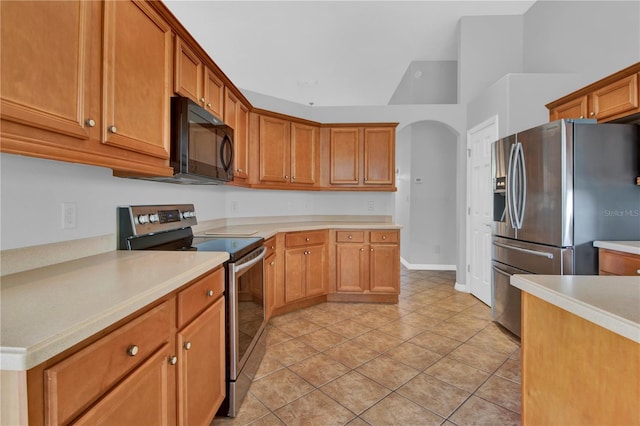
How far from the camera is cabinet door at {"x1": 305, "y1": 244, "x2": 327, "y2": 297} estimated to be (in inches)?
130

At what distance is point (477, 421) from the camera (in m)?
1.62

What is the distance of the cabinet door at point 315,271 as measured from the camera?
10.8 ft

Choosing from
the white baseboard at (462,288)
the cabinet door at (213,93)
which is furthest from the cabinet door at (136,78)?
the white baseboard at (462,288)

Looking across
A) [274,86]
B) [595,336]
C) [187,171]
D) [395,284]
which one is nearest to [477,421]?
[595,336]

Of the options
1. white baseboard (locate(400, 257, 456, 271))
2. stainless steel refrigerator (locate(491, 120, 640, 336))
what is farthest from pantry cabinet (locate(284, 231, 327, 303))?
white baseboard (locate(400, 257, 456, 271))

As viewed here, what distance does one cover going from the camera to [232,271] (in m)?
1.63

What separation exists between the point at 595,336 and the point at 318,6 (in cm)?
389

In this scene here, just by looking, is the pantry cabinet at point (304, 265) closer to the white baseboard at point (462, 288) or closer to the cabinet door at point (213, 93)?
the cabinet door at point (213, 93)

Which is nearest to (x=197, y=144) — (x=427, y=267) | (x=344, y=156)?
(x=344, y=156)

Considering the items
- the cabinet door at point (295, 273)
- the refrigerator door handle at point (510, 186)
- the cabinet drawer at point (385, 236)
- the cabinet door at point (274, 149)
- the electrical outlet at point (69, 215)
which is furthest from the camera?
the cabinet drawer at point (385, 236)

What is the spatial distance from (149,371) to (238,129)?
2223 mm

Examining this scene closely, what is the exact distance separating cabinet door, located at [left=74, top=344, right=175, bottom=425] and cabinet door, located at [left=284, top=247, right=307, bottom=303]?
2.03m

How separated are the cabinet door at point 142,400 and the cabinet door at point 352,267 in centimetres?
251

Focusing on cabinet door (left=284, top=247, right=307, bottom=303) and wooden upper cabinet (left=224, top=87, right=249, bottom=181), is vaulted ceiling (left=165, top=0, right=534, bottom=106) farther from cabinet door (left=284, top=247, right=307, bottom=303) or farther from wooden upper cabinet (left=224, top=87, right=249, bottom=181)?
cabinet door (left=284, top=247, right=307, bottom=303)
